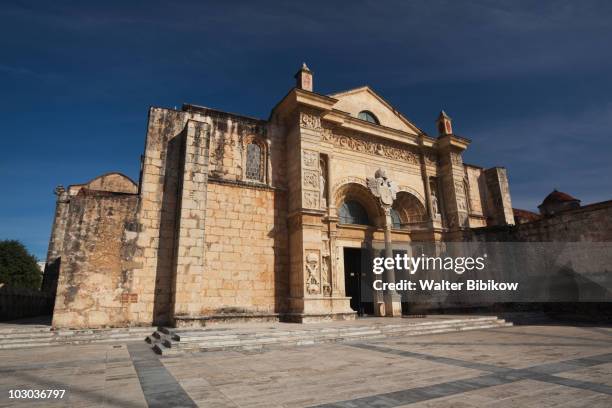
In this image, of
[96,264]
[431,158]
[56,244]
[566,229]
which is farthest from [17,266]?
[566,229]

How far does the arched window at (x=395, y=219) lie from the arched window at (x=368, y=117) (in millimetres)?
4699

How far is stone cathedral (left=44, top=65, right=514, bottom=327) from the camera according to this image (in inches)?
422

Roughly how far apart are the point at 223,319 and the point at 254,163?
620 centimetres

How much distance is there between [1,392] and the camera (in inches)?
172

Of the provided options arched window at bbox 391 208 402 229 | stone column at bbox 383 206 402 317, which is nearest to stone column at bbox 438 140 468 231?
arched window at bbox 391 208 402 229

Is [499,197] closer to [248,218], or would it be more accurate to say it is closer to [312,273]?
[312,273]

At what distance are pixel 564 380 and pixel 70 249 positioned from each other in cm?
1234

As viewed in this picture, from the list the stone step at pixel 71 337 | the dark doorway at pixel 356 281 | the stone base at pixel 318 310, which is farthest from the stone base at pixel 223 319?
the dark doorway at pixel 356 281

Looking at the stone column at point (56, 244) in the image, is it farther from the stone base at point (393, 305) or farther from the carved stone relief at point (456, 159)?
the carved stone relief at point (456, 159)

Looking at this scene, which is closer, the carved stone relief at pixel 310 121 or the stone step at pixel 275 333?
the stone step at pixel 275 333

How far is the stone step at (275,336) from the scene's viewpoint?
7512 mm

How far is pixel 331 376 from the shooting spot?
4.99 meters

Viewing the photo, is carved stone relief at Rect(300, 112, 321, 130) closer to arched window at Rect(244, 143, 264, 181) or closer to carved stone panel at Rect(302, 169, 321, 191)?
carved stone panel at Rect(302, 169, 321, 191)

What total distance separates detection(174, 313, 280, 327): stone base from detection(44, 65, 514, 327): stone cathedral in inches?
3.1
